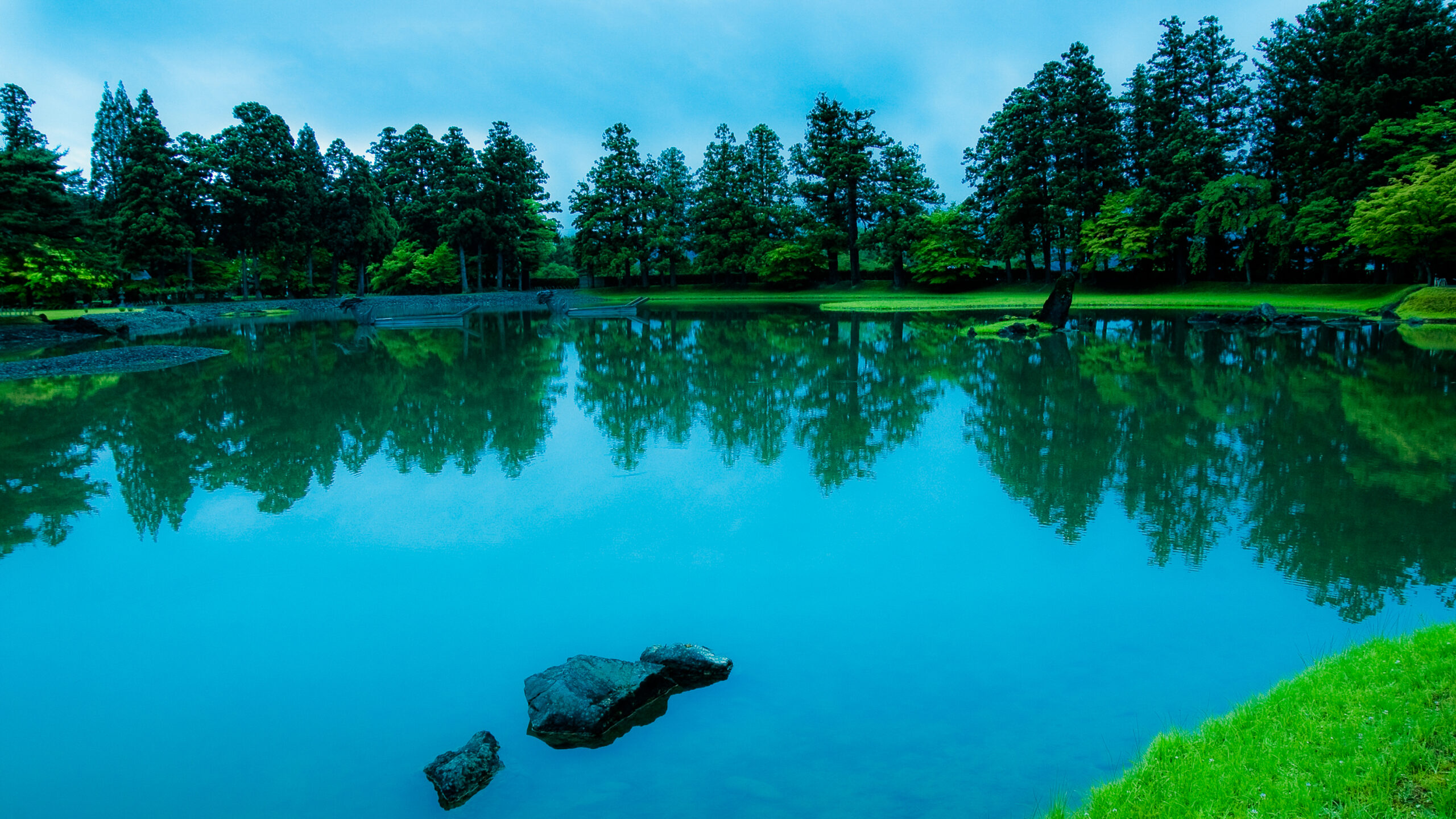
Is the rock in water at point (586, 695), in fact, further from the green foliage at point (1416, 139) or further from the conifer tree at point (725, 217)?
the conifer tree at point (725, 217)

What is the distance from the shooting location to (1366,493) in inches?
328

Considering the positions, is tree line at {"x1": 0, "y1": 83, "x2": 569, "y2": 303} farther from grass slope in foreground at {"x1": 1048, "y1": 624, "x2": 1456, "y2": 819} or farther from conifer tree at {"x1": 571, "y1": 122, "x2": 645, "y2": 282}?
grass slope in foreground at {"x1": 1048, "y1": 624, "x2": 1456, "y2": 819}

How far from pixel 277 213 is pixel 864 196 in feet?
108

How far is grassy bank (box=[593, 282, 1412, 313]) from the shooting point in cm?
3334

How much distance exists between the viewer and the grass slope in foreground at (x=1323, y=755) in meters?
3.11

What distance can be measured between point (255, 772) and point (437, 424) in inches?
361

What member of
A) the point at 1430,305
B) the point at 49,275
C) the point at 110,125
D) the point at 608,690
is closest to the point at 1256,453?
the point at 608,690

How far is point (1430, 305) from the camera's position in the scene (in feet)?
90.7

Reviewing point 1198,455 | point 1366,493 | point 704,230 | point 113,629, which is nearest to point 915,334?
point 1198,455

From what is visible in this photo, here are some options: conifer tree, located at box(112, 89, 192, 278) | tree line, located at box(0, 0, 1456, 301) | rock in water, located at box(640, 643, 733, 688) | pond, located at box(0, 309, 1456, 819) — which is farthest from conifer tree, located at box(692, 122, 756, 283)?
rock in water, located at box(640, 643, 733, 688)

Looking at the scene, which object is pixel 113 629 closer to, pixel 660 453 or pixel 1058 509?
pixel 660 453

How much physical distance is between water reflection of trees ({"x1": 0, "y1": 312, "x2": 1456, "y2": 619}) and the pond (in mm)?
81

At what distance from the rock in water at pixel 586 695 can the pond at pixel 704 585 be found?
124 millimetres

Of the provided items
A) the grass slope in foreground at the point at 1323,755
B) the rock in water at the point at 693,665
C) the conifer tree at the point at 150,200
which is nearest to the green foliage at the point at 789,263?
the conifer tree at the point at 150,200
